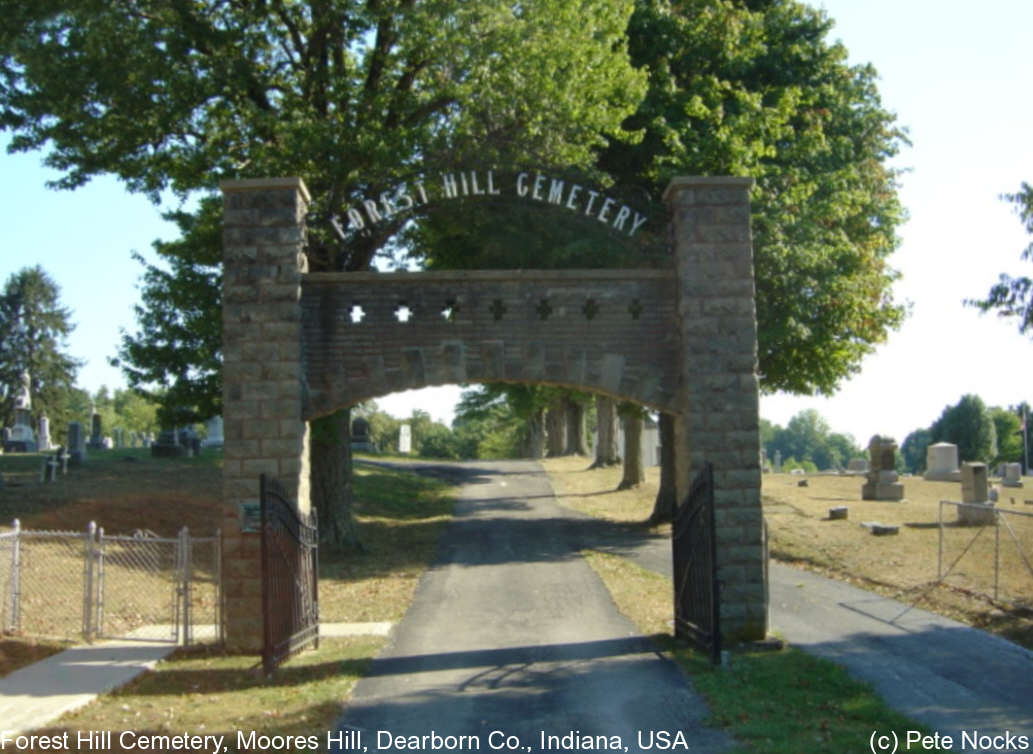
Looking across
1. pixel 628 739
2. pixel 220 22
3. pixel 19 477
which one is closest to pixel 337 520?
pixel 19 477

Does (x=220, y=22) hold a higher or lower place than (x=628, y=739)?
higher

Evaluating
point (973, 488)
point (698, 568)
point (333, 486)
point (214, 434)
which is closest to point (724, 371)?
point (698, 568)

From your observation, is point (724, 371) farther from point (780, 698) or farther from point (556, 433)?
point (556, 433)

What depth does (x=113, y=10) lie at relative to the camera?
17859mm

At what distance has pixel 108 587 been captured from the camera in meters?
16.2

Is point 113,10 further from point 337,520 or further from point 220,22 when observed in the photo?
point 337,520

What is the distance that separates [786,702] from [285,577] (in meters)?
5.45

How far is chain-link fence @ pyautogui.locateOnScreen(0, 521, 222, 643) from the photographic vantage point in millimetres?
12820

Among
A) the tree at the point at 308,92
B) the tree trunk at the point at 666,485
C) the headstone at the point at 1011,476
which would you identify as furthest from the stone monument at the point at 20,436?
the headstone at the point at 1011,476

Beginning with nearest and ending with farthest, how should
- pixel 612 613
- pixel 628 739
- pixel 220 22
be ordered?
1. pixel 628 739
2. pixel 612 613
3. pixel 220 22

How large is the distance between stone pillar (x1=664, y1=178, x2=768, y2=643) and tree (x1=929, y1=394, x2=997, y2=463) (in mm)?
59714

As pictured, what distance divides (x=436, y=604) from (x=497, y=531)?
9612 mm

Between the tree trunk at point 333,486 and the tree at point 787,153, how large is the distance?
8754mm

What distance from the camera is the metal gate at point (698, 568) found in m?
11.0
